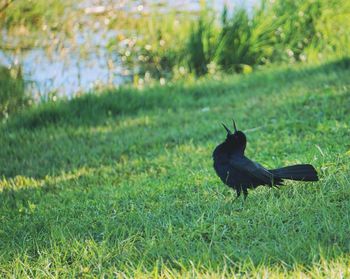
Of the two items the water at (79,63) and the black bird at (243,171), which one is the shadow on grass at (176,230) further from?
the water at (79,63)

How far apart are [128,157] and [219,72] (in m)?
3.44

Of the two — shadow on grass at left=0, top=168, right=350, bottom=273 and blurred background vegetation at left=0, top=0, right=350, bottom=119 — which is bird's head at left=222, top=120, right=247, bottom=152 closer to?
shadow on grass at left=0, top=168, right=350, bottom=273

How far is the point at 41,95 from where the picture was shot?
784cm

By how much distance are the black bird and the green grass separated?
0.11 metres

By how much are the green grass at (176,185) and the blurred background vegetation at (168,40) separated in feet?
2.63

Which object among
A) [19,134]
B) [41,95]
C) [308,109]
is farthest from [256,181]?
[41,95]

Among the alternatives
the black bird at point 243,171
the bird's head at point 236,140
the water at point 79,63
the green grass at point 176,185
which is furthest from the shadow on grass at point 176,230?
the water at point 79,63

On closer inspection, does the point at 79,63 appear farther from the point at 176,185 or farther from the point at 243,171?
the point at 243,171

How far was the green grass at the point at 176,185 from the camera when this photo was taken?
129 inches

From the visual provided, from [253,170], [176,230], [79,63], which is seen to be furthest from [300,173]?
[79,63]

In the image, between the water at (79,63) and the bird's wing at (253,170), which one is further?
the water at (79,63)

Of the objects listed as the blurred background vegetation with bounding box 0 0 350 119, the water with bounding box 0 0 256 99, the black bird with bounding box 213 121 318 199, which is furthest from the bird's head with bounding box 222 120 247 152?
the blurred background vegetation with bounding box 0 0 350 119

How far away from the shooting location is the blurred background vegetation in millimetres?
8875

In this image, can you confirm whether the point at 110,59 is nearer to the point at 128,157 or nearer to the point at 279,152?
the point at 128,157
